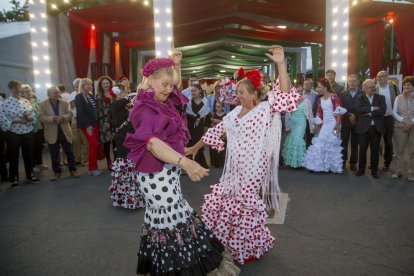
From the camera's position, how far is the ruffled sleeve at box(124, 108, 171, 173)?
1988mm

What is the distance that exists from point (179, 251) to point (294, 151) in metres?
5.31

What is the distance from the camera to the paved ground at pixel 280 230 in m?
3.10

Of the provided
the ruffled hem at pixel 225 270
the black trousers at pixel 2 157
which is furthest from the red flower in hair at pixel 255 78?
the black trousers at pixel 2 157

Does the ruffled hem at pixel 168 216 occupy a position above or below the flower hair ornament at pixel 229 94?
below

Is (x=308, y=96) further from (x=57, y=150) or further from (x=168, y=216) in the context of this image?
(x=168, y=216)

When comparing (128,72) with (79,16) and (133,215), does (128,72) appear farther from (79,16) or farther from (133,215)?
(133,215)

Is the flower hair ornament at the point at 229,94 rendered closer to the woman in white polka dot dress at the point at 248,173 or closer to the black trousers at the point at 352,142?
the woman in white polka dot dress at the point at 248,173

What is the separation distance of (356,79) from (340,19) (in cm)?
278

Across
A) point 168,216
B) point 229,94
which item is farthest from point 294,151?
point 168,216

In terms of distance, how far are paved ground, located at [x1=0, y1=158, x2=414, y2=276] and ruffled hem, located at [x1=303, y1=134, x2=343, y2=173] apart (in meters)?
0.49

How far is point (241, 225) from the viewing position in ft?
9.94

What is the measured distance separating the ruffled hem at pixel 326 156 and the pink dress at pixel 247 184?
12.3ft

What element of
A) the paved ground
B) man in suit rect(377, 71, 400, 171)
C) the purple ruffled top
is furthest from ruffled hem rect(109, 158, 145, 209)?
man in suit rect(377, 71, 400, 171)

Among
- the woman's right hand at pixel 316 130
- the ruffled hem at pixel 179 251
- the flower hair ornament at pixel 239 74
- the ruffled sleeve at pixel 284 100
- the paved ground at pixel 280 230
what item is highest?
the flower hair ornament at pixel 239 74
